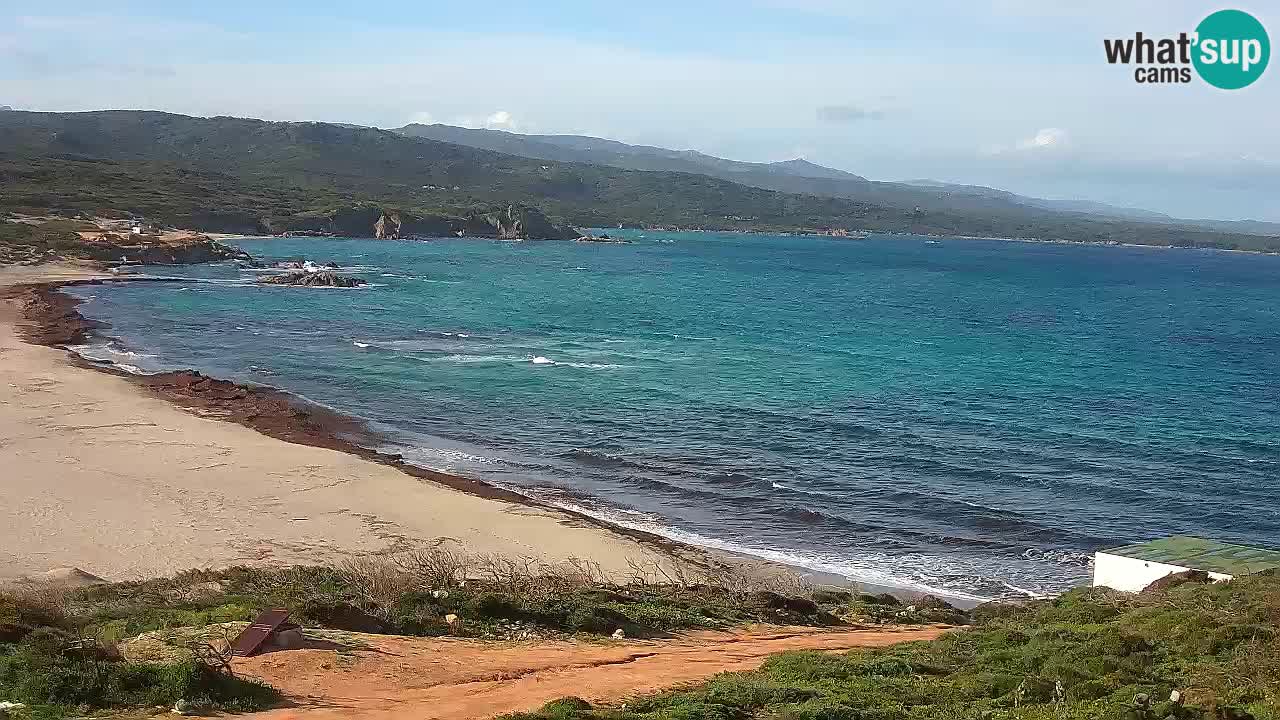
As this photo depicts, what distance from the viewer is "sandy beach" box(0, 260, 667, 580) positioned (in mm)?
22047

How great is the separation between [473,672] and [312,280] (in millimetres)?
73605

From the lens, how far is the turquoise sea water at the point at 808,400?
90.4ft

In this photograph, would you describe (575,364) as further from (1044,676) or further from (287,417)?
(1044,676)

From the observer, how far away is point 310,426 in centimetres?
3559

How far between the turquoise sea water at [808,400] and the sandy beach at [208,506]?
3.52m

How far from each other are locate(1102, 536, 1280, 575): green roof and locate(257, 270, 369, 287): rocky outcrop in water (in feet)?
229

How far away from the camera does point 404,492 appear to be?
2752 centimetres

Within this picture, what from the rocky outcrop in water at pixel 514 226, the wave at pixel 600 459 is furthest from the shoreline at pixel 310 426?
the rocky outcrop in water at pixel 514 226

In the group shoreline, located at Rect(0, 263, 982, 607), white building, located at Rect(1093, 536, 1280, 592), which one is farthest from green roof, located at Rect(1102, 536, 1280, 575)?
shoreline, located at Rect(0, 263, 982, 607)

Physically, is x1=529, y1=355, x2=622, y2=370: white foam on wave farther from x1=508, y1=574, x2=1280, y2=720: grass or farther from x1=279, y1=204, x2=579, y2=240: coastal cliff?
x1=279, y1=204, x2=579, y2=240: coastal cliff

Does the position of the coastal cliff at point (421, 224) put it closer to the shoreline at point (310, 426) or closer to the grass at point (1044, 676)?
the shoreline at point (310, 426)

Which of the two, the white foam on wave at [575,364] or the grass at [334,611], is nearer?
the grass at [334,611]

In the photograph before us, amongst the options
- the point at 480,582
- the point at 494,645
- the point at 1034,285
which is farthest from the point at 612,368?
the point at 1034,285

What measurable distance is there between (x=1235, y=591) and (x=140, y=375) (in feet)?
129
